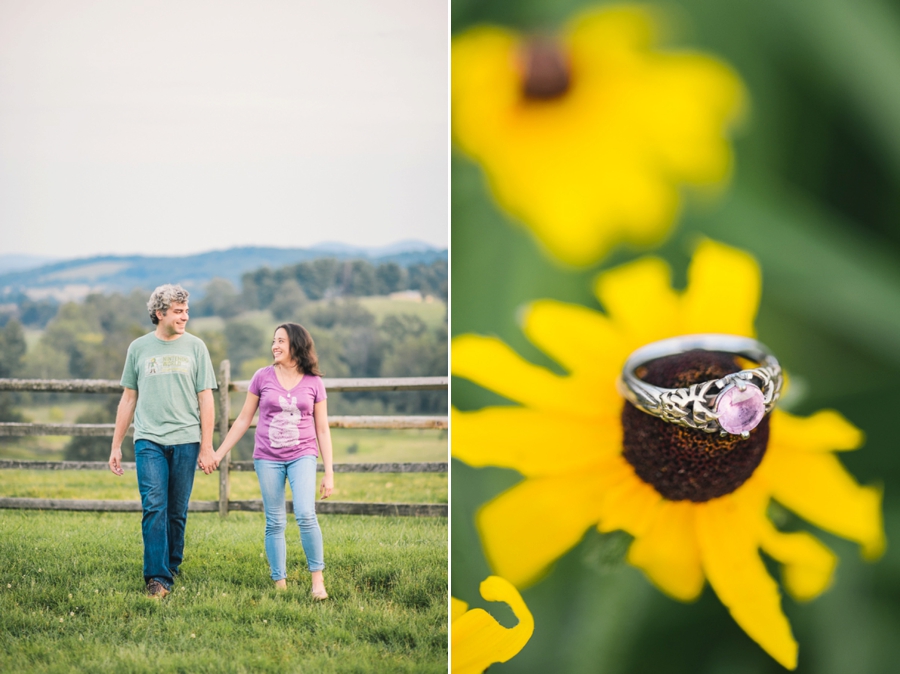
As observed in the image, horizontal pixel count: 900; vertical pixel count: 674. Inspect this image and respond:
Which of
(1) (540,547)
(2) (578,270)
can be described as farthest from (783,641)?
(2) (578,270)

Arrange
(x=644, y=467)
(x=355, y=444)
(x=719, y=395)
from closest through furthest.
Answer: (x=719, y=395)
(x=644, y=467)
(x=355, y=444)

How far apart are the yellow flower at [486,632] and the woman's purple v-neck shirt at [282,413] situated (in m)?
0.32

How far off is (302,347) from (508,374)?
323 mm

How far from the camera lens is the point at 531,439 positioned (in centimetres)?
86

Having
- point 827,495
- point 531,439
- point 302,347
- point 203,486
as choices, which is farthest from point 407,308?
point 827,495

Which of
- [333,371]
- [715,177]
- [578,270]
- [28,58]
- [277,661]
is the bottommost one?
[277,661]

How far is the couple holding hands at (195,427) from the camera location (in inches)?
38.9

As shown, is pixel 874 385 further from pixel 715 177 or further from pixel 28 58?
pixel 28 58

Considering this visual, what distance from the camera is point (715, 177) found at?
83cm

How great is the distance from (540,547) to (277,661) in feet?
1.30

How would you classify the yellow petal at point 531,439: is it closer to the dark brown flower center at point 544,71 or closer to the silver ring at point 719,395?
the silver ring at point 719,395

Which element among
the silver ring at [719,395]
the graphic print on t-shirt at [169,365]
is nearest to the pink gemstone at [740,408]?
the silver ring at [719,395]

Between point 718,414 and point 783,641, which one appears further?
point 783,641

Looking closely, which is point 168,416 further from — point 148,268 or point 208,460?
point 148,268
